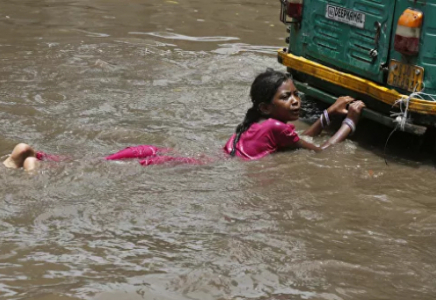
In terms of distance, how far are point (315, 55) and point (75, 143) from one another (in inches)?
89.8

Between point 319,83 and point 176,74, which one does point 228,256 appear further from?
point 176,74

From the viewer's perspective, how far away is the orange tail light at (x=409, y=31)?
5.77 metres

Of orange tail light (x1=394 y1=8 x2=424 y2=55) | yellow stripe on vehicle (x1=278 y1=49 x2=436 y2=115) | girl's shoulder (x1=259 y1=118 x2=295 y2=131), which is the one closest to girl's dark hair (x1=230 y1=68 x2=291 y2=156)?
girl's shoulder (x1=259 y1=118 x2=295 y2=131)

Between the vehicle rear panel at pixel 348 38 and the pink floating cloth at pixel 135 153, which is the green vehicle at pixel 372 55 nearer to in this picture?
the vehicle rear panel at pixel 348 38

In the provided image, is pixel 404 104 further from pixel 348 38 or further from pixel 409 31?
pixel 348 38

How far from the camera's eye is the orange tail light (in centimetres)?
577

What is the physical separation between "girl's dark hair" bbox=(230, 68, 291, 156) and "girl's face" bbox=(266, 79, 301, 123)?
36 millimetres

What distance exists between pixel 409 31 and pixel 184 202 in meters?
2.14

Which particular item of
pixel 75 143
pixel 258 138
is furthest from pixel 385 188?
pixel 75 143

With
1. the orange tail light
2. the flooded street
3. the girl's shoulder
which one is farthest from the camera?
the girl's shoulder

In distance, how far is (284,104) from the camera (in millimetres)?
6191

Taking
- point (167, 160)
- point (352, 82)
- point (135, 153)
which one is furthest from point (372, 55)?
point (135, 153)

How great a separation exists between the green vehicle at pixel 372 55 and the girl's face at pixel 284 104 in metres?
0.61

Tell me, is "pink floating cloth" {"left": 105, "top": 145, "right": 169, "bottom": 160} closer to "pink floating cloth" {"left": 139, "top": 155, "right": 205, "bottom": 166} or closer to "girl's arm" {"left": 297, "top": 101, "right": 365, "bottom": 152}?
"pink floating cloth" {"left": 139, "top": 155, "right": 205, "bottom": 166}
